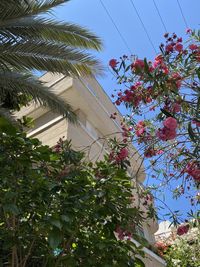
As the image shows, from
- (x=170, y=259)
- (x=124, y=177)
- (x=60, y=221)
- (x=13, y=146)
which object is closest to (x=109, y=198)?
(x=124, y=177)

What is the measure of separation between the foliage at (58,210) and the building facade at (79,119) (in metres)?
6.18

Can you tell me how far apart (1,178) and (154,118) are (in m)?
2.57

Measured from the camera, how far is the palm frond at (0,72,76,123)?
7.50 m

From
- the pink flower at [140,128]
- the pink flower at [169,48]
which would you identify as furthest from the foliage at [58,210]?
the pink flower at [169,48]

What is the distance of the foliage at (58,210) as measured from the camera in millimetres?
3410

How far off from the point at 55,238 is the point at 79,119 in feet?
28.7

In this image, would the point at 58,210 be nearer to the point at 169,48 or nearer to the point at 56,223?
the point at 56,223

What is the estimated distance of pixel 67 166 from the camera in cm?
402

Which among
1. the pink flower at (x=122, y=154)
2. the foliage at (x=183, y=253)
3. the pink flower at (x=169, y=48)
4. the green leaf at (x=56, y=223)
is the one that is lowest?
the foliage at (x=183, y=253)

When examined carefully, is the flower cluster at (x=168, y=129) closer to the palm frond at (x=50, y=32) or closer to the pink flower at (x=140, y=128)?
the pink flower at (x=140, y=128)

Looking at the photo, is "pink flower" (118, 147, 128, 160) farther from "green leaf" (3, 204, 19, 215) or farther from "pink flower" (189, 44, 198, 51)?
"green leaf" (3, 204, 19, 215)

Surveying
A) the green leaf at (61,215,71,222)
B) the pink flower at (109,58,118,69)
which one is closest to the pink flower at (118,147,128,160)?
the pink flower at (109,58,118,69)

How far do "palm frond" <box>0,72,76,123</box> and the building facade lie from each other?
5.83 feet

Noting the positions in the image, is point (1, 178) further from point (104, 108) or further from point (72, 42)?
point (104, 108)
